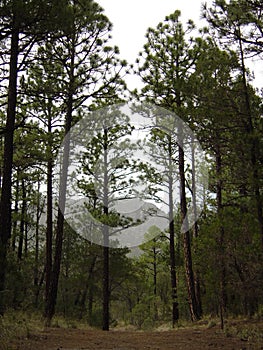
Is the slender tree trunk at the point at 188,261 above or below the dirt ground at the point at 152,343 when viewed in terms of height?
above

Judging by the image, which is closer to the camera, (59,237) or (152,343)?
(152,343)

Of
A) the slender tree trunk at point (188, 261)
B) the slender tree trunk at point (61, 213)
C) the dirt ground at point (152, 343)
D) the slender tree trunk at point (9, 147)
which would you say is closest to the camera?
the dirt ground at point (152, 343)

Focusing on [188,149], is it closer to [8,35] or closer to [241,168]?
[241,168]

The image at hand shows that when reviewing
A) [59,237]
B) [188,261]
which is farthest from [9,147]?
[188,261]

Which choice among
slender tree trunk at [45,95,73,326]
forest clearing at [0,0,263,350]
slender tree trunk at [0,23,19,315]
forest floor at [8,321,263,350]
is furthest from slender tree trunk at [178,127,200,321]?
slender tree trunk at [0,23,19,315]

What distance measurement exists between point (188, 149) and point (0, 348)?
32.8 ft

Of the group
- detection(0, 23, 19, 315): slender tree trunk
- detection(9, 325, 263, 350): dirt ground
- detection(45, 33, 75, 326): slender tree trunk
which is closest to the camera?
detection(9, 325, 263, 350): dirt ground

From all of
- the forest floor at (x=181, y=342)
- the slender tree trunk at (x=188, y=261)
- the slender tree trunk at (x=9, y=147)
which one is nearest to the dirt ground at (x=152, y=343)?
the forest floor at (x=181, y=342)

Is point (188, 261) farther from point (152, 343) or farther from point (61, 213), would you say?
point (152, 343)

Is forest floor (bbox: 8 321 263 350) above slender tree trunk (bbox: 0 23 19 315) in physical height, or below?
below

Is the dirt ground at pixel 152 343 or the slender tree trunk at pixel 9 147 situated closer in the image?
the dirt ground at pixel 152 343

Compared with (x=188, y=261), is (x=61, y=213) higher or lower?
higher

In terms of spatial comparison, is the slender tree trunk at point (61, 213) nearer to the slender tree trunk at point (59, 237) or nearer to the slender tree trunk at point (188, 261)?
the slender tree trunk at point (59, 237)

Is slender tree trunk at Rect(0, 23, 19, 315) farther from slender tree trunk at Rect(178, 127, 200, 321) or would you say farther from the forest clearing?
slender tree trunk at Rect(178, 127, 200, 321)
